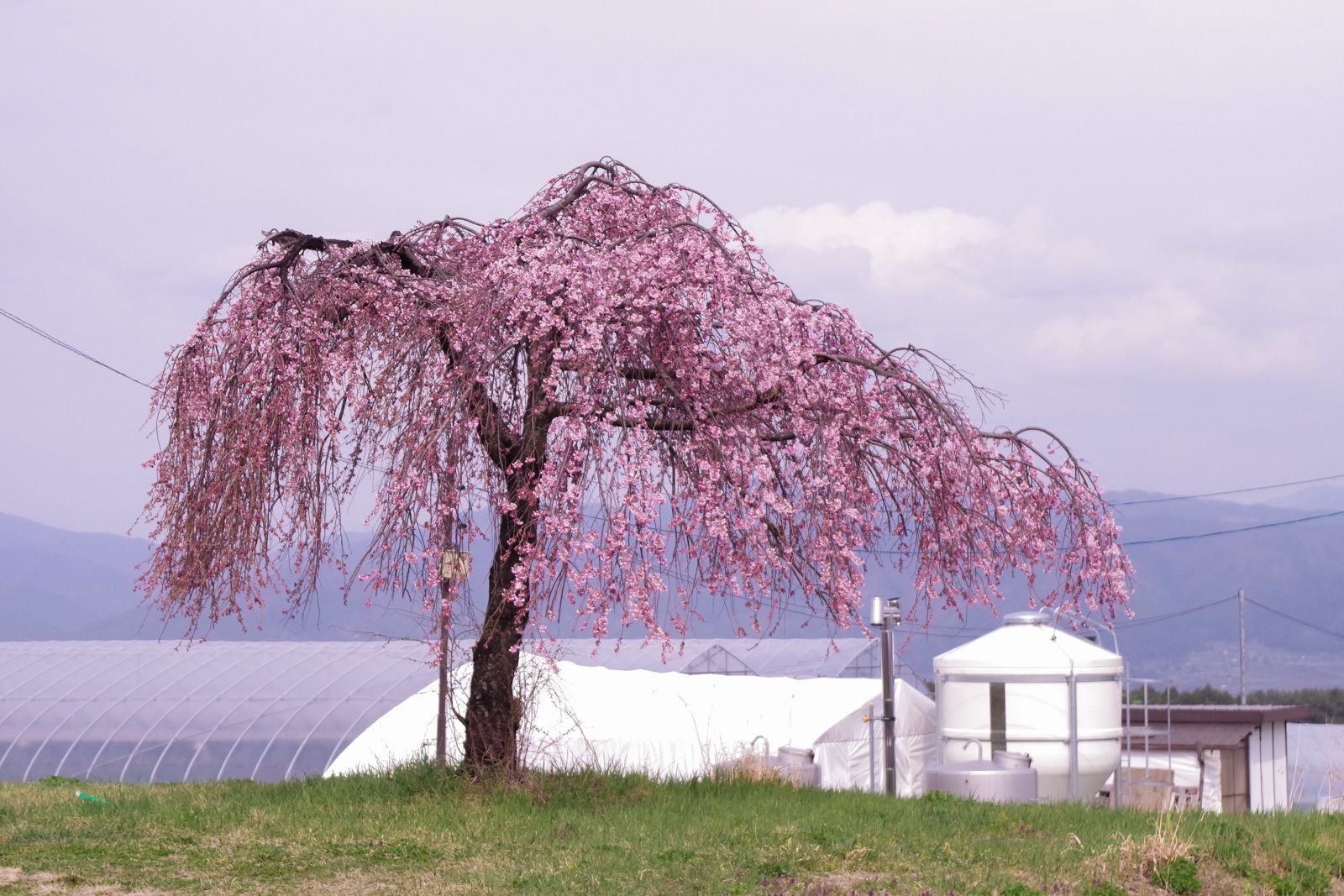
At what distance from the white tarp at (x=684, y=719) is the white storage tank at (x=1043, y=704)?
3.16 meters

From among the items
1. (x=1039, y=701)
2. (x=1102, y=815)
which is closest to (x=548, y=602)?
(x=1102, y=815)

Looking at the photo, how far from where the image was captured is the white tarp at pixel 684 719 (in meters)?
19.5

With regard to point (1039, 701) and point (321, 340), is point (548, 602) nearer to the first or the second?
point (321, 340)

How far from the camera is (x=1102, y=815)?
10383 millimetres

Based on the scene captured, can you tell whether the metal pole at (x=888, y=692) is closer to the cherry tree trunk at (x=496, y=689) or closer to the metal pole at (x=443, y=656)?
the metal pole at (x=443, y=656)

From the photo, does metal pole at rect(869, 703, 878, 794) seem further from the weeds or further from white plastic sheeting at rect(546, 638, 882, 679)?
the weeds

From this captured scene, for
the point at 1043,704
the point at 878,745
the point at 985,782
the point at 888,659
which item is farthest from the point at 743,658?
the point at 985,782

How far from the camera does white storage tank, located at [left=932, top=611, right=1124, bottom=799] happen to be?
54.1ft

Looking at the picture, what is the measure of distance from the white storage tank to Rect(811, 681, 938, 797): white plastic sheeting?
2463 mm

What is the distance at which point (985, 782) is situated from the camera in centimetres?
1261

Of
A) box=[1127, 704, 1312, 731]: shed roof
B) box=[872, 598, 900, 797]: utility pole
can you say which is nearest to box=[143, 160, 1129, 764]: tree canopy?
box=[872, 598, 900, 797]: utility pole

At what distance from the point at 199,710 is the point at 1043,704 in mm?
13322

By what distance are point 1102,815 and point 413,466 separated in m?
6.05

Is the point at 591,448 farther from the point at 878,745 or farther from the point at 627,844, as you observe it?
the point at 878,745
